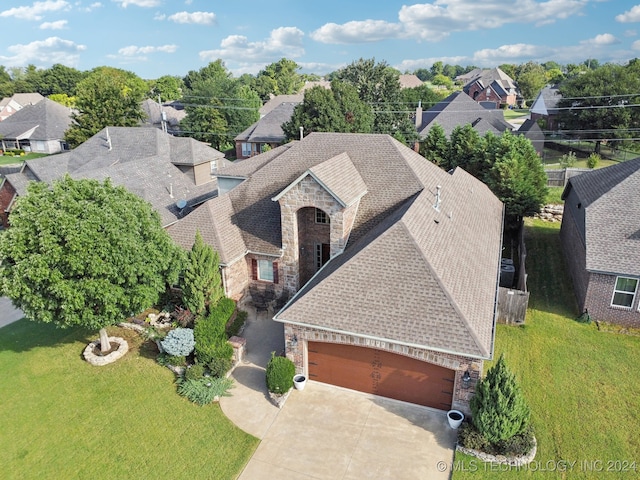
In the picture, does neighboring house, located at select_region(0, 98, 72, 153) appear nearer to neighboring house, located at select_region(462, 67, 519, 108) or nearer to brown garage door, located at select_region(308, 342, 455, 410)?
brown garage door, located at select_region(308, 342, 455, 410)

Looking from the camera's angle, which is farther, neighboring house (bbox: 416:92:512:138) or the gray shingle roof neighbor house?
neighboring house (bbox: 416:92:512:138)

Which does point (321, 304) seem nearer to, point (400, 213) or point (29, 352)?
point (400, 213)

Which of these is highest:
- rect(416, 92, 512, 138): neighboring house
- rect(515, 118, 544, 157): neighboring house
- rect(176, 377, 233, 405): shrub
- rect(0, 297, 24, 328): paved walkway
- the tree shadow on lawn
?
rect(416, 92, 512, 138): neighboring house

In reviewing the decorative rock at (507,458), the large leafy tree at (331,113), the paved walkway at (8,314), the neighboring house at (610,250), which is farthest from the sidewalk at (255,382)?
the large leafy tree at (331,113)

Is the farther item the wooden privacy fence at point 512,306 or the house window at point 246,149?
the house window at point 246,149

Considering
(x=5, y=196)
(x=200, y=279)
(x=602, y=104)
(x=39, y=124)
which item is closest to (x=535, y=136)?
(x=602, y=104)

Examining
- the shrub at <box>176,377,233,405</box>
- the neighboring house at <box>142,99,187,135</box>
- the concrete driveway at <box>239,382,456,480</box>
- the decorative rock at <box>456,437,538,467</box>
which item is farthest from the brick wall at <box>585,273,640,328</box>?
the neighboring house at <box>142,99,187,135</box>

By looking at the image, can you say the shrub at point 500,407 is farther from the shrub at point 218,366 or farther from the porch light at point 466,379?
the shrub at point 218,366
